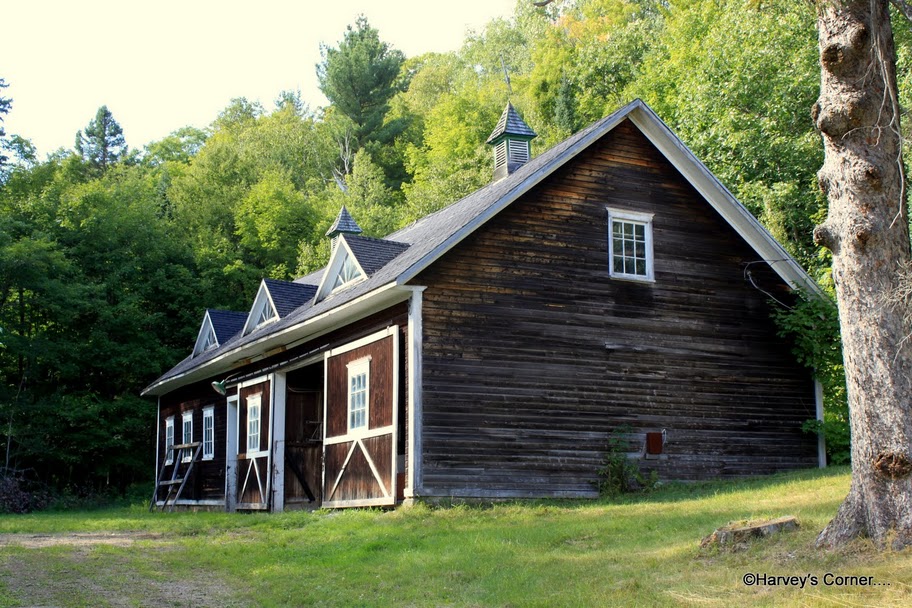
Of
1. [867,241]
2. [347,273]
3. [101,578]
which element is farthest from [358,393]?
[867,241]

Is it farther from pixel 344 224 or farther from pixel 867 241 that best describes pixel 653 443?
pixel 344 224

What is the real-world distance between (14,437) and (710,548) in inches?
1012

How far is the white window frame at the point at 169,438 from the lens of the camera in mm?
28672

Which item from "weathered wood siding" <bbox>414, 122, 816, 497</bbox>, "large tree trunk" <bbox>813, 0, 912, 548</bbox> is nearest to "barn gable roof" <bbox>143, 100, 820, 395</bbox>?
"weathered wood siding" <bbox>414, 122, 816, 497</bbox>

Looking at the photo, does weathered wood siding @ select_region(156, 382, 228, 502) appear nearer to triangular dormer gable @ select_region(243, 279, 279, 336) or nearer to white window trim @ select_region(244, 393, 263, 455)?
white window trim @ select_region(244, 393, 263, 455)

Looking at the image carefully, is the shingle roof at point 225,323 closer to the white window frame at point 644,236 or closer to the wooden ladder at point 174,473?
the wooden ladder at point 174,473

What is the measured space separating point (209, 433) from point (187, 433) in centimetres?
243

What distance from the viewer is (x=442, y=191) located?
44969 mm

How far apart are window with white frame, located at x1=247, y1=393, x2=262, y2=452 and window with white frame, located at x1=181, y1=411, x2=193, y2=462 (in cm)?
490

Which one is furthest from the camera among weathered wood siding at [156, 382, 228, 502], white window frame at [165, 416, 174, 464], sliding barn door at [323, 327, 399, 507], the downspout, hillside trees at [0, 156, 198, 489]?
hillside trees at [0, 156, 198, 489]

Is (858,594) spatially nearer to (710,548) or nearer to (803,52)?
(710,548)

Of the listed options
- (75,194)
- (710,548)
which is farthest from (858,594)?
(75,194)

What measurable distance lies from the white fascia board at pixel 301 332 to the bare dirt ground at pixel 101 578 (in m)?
4.91

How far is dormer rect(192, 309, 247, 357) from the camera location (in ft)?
89.0
